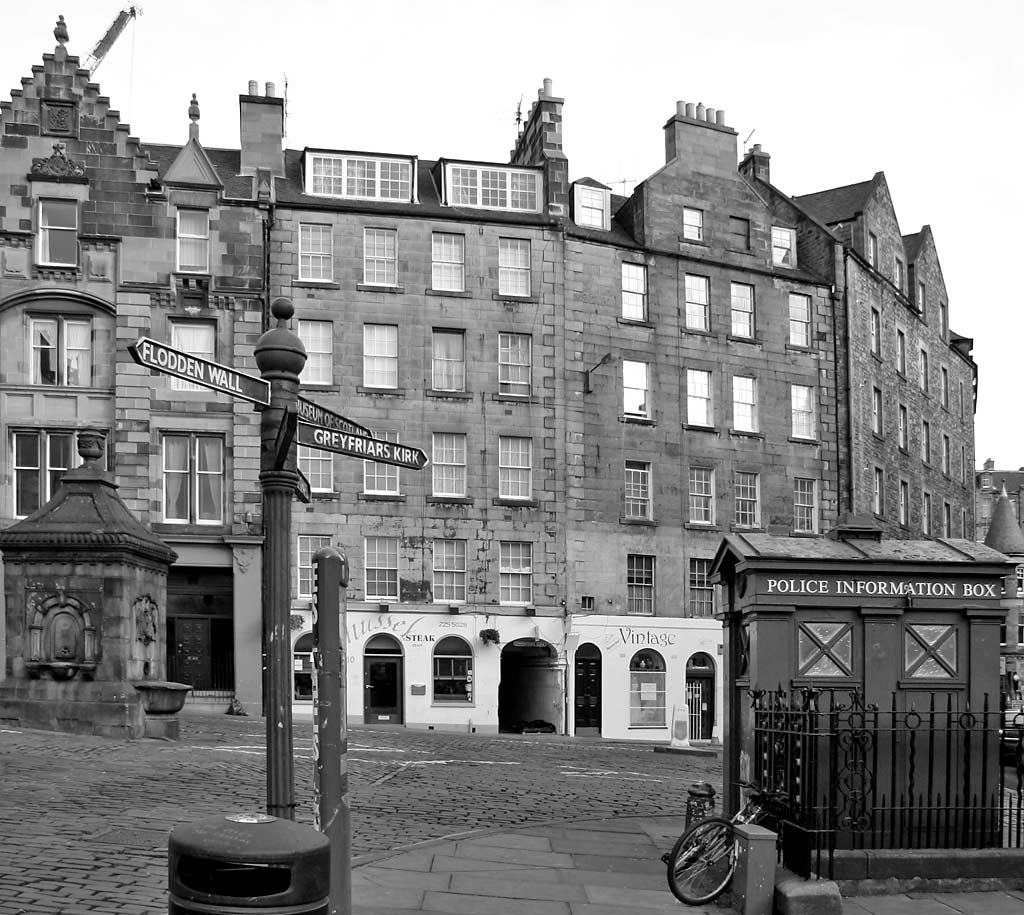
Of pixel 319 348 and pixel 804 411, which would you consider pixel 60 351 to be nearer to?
pixel 319 348

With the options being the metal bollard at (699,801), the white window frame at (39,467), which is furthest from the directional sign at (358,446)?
the white window frame at (39,467)

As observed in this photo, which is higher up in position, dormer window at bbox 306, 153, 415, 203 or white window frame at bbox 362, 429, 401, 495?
dormer window at bbox 306, 153, 415, 203

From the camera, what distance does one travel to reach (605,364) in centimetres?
3991

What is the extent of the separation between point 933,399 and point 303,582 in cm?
2728

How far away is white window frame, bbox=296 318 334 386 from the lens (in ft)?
124

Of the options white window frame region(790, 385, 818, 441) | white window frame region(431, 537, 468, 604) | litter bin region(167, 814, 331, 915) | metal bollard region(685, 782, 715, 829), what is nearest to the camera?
litter bin region(167, 814, 331, 915)

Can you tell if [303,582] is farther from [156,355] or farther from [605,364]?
[156,355]

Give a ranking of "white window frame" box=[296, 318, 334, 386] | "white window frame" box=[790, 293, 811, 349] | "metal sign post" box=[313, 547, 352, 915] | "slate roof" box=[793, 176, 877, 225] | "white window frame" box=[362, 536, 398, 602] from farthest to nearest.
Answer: "slate roof" box=[793, 176, 877, 225] → "white window frame" box=[790, 293, 811, 349] → "white window frame" box=[296, 318, 334, 386] → "white window frame" box=[362, 536, 398, 602] → "metal sign post" box=[313, 547, 352, 915]

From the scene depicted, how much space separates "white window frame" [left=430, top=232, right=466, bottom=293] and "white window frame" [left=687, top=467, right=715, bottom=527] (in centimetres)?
889

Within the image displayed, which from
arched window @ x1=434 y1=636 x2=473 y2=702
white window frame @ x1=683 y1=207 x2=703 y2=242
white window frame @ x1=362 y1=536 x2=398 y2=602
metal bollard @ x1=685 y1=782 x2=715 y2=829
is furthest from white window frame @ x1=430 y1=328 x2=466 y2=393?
metal bollard @ x1=685 y1=782 x2=715 y2=829

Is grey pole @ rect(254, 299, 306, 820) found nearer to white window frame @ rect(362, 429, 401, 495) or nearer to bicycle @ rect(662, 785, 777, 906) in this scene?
bicycle @ rect(662, 785, 777, 906)

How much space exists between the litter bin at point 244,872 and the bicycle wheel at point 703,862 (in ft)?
15.5

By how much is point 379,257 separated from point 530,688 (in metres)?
12.8

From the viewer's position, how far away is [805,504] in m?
43.0
